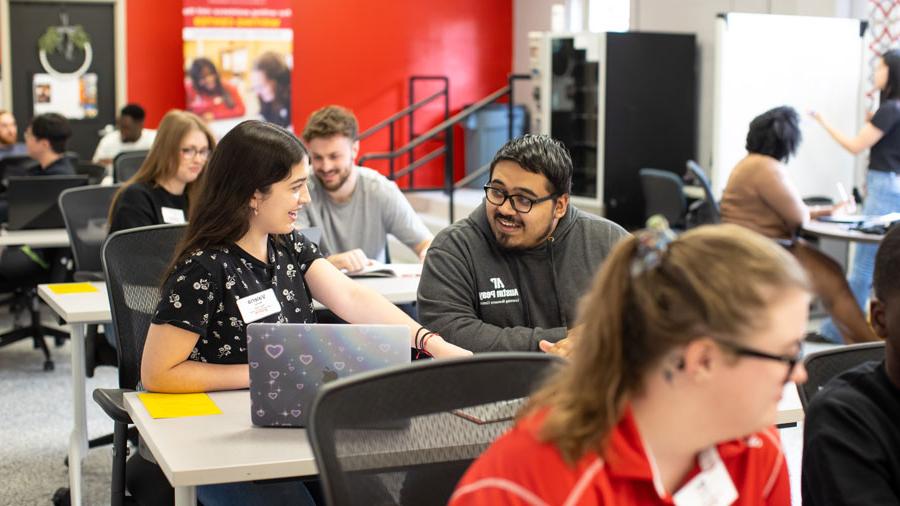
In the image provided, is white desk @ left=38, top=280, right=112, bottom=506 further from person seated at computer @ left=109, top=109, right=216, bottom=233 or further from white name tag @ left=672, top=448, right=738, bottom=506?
white name tag @ left=672, top=448, right=738, bottom=506

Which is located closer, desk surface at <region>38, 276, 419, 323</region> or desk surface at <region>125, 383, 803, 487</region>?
desk surface at <region>125, 383, 803, 487</region>

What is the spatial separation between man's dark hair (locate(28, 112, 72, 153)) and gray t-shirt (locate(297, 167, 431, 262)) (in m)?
2.60

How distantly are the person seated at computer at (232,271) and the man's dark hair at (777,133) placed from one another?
130 inches


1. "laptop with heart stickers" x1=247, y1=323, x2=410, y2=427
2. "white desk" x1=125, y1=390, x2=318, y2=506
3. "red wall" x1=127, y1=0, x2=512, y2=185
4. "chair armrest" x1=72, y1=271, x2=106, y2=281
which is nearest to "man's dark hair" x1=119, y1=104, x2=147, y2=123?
"red wall" x1=127, y1=0, x2=512, y2=185

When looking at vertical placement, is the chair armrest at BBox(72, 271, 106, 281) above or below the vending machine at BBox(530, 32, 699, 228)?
below

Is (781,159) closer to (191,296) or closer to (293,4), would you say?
(191,296)

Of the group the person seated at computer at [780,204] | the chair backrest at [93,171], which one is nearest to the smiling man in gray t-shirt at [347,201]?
the person seated at computer at [780,204]

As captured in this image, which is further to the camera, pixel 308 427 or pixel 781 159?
pixel 781 159

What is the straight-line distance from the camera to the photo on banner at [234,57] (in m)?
9.84

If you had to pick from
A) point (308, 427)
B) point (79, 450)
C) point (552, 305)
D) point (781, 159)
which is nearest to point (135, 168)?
point (79, 450)

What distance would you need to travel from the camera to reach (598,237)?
9.20 ft

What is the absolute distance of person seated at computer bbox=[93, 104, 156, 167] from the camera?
790cm

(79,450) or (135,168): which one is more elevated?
(135,168)

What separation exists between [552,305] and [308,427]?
4.62 ft
